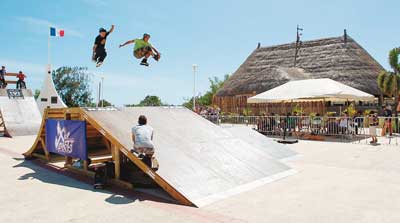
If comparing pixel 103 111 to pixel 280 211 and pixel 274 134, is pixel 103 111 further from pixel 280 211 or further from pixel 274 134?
pixel 274 134

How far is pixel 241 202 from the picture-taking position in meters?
4.88

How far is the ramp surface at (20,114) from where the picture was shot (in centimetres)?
1703

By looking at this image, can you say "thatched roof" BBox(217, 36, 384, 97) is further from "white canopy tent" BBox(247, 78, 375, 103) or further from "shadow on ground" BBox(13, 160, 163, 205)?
"shadow on ground" BBox(13, 160, 163, 205)

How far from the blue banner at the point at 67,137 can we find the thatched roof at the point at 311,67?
26068 mm

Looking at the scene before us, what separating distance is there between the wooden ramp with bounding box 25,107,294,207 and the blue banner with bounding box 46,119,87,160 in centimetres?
24

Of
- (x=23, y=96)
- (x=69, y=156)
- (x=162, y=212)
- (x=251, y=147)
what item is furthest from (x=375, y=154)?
(x=23, y=96)

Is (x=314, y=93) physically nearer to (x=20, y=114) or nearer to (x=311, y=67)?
(x=20, y=114)

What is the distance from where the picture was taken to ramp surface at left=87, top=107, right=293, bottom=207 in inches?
210

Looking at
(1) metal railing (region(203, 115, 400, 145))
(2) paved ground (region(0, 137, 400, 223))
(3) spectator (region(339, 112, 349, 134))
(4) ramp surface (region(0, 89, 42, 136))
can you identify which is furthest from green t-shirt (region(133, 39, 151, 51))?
(4) ramp surface (region(0, 89, 42, 136))

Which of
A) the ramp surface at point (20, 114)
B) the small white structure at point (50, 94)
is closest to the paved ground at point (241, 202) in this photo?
the ramp surface at point (20, 114)

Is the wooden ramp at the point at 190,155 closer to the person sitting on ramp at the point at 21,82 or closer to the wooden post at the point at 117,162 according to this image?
the wooden post at the point at 117,162

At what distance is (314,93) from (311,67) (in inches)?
912

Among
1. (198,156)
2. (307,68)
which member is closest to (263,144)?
(198,156)

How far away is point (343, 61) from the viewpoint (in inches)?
1291
